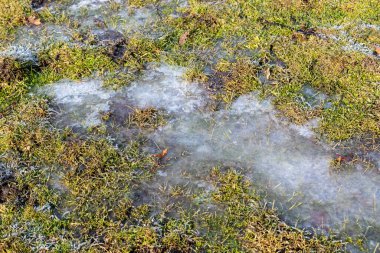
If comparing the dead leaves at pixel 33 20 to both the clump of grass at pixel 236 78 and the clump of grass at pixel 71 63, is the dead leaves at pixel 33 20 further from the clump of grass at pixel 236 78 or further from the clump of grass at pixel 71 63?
the clump of grass at pixel 236 78

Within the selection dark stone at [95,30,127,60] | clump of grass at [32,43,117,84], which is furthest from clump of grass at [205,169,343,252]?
dark stone at [95,30,127,60]

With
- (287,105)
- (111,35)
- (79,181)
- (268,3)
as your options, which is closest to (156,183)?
(79,181)

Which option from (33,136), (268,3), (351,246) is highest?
(268,3)

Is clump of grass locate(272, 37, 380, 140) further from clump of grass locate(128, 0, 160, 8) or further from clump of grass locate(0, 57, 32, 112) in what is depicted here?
clump of grass locate(0, 57, 32, 112)

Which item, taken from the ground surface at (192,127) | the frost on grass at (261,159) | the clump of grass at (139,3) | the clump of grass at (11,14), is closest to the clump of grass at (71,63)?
the ground surface at (192,127)

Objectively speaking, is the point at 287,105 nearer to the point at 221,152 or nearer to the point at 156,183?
the point at 221,152
